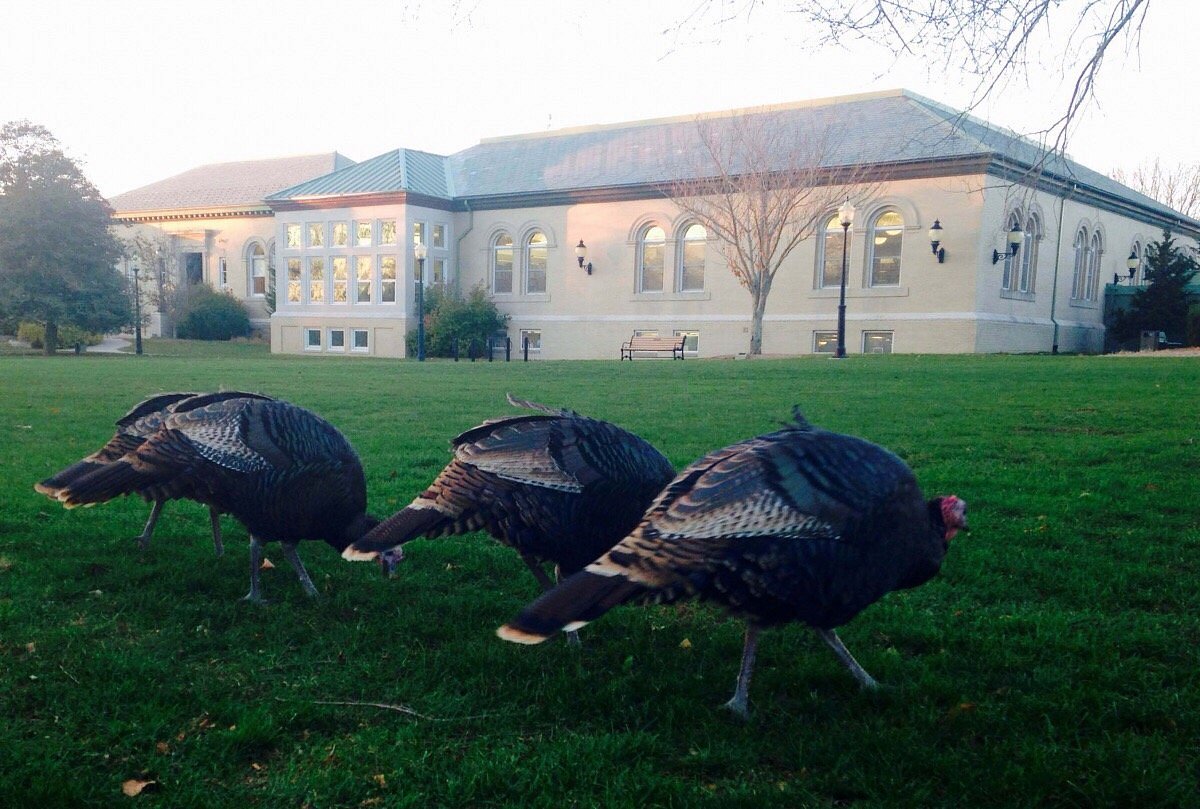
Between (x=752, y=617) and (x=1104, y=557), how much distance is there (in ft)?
10.1

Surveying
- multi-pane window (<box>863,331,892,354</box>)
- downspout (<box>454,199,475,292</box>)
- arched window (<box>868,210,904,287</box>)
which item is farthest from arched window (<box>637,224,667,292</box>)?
multi-pane window (<box>863,331,892,354</box>)

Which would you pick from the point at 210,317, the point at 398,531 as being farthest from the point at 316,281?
the point at 398,531

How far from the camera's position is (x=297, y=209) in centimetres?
4406

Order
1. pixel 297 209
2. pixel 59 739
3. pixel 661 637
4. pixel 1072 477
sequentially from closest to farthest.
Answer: pixel 59 739 < pixel 661 637 < pixel 1072 477 < pixel 297 209

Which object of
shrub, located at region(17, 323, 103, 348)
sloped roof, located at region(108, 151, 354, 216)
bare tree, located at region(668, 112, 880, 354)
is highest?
sloped roof, located at region(108, 151, 354, 216)

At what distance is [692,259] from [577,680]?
36112 mm

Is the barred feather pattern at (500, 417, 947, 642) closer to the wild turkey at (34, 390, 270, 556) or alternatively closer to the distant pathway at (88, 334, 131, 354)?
the wild turkey at (34, 390, 270, 556)

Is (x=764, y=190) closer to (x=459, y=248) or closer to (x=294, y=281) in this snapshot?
(x=459, y=248)

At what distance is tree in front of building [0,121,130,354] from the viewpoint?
3991 centimetres

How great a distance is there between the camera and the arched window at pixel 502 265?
140ft

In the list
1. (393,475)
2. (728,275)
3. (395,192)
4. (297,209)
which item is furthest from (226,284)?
(393,475)

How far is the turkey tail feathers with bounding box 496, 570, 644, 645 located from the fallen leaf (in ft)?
4.19

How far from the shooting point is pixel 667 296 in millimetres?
38875

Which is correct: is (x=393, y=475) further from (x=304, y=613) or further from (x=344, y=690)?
(x=344, y=690)
